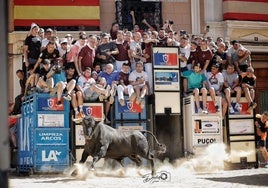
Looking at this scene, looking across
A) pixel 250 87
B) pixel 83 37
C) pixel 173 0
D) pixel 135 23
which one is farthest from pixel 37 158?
pixel 173 0

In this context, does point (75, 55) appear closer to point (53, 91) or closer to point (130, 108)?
point (53, 91)

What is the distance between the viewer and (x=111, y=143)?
10.5 meters

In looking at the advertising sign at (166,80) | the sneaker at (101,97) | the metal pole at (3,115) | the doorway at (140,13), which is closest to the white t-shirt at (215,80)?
the advertising sign at (166,80)

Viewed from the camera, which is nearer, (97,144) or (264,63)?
(97,144)

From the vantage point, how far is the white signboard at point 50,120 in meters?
11.1

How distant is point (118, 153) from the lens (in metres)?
10.6

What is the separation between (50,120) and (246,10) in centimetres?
991

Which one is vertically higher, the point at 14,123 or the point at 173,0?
the point at 173,0

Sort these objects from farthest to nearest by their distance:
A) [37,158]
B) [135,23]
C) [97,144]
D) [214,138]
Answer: [135,23]
[214,138]
[37,158]
[97,144]

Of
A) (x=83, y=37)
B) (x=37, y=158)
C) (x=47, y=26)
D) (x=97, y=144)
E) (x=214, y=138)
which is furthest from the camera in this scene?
(x=47, y=26)

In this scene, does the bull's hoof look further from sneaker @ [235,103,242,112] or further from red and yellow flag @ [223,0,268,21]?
red and yellow flag @ [223,0,268,21]

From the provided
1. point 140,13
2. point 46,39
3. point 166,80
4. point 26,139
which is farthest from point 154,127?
point 140,13

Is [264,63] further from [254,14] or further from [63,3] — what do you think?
[63,3]

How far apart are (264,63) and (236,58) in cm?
629
